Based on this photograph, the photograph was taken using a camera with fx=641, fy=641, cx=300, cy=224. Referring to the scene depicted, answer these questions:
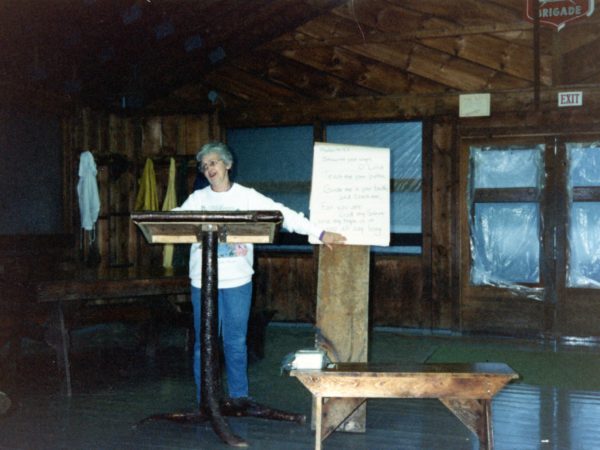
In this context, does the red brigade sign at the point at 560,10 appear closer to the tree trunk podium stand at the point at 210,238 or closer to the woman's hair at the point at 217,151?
the woman's hair at the point at 217,151

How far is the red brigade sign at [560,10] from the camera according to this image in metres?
6.52

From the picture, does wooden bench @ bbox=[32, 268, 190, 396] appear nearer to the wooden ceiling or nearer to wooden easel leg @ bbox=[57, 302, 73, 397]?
wooden easel leg @ bbox=[57, 302, 73, 397]

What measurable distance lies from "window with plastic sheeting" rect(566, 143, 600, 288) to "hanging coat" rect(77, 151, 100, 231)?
212 inches

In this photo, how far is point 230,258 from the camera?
3896mm

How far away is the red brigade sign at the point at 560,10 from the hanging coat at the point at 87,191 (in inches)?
204

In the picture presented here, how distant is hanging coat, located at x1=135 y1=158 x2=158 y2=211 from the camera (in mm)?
7898

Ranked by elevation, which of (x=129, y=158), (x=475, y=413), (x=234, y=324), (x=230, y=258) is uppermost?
(x=129, y=158)

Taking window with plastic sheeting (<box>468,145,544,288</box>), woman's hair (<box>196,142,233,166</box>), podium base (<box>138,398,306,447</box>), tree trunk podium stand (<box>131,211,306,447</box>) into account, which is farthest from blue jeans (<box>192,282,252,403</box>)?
window with plastic sheeting (<box>468,145,544,288</box>)

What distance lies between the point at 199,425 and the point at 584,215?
192 inches

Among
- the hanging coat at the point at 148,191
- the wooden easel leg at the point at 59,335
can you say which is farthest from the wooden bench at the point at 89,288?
the hanging coat at the point at 148,191

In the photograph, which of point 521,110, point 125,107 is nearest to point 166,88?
point 125,107

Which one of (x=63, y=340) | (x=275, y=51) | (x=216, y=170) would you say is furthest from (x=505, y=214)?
(x=63, y=340)

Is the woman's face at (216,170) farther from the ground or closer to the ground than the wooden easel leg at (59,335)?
farther from the ground

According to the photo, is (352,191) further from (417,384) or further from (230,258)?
(417,384)
